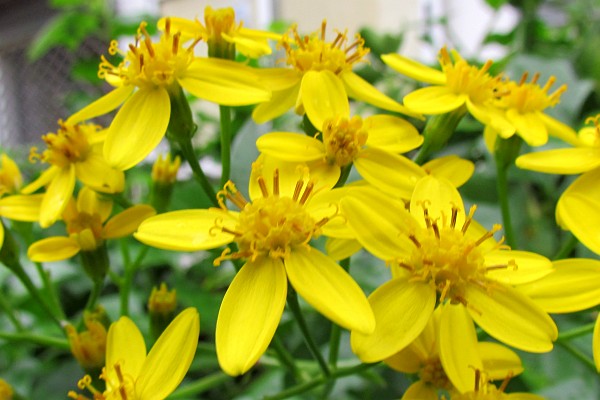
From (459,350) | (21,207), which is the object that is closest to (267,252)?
Answer: (459,350)

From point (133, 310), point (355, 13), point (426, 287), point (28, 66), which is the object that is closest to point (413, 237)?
point (426, 287)

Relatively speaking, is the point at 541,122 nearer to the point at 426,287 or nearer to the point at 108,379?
the point at 426,287

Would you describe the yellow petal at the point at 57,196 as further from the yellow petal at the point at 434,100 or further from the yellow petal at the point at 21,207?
the yellow petal at the point at 434,100

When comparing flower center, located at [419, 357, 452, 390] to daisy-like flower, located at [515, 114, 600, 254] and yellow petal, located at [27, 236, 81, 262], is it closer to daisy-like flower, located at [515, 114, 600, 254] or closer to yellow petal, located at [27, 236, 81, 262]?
daisy-like flower, located at [515, 114, 600, 254]

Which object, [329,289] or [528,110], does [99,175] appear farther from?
[528,110]

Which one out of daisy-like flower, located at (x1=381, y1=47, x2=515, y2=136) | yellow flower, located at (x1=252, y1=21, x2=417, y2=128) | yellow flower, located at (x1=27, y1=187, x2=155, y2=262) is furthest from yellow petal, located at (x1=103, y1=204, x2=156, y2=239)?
daisy-like flower, located at (x1=381, y1=47, x2=515, y2=136)

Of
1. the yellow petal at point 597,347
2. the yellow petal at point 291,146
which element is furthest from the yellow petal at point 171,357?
the yellow petal at point 597,347

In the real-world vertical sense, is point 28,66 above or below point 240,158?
below
